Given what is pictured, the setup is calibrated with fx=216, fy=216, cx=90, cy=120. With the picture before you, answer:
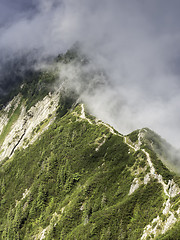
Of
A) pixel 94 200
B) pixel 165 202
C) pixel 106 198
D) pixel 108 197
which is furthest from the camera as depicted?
pixel 94 200

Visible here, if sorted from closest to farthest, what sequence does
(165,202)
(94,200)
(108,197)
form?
(165,202)
(108,197)
(94,200)

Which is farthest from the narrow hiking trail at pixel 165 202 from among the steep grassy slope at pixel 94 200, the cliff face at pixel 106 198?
the steep grassy slope at pixel 94 200

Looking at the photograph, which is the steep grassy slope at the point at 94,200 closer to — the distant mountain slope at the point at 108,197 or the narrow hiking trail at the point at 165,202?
the distant mountain slope at the point at 108,197

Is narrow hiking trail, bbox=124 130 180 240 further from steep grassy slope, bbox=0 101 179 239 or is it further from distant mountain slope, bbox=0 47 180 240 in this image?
steep grassy slope, bbox=0 101 179 239

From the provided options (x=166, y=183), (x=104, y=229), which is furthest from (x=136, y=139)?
(x=104, y=229)

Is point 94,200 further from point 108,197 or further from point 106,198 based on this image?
point 108,197

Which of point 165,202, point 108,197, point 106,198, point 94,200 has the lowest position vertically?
point 94,200

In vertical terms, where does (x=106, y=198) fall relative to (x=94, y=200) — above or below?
above

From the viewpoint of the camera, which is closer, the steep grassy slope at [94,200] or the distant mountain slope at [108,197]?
the distant mountain slope at [108,197]

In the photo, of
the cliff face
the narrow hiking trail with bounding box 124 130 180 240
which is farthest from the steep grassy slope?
the narrow hiking trail with bounding box 124 130 180 240

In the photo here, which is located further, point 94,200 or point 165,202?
point 94,200

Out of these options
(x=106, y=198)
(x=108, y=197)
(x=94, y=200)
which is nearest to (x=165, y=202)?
(x=108, y=197)

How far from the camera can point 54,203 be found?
17425cm

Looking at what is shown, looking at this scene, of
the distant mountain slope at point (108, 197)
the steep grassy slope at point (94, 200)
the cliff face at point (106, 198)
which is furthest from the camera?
the steep grassy slope at point (94, 200)
